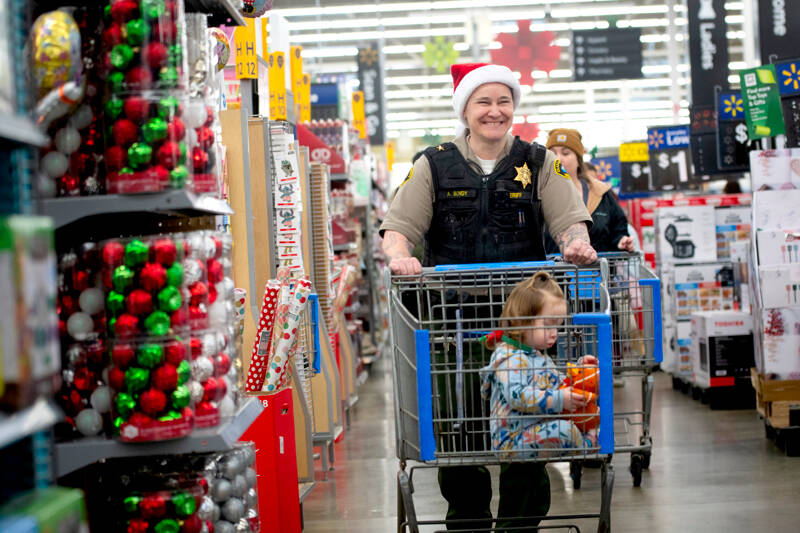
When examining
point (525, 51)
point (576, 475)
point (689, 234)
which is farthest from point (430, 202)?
point (525, 51)

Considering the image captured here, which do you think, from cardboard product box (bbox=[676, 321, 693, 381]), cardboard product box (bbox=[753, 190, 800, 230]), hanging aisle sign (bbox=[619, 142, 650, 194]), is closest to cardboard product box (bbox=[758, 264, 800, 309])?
cardboard product box (bbox=[753, 190, 800, 230])

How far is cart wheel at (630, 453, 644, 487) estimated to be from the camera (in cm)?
486

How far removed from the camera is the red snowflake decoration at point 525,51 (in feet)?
41.9

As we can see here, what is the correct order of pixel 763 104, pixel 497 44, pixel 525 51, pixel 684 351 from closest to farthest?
pixel 763 104, pixel 684 351, pixel 525 51, pixel 497 44

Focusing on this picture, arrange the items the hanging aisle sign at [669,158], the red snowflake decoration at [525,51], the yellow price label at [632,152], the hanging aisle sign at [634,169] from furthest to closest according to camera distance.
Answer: the yellow price label at [632,152], the hanging aisle sign at [634,169], the hanging aisle sign at [669,158], the red snowflake decoration at [525,51]

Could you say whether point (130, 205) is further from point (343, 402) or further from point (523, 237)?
point (343, 402)

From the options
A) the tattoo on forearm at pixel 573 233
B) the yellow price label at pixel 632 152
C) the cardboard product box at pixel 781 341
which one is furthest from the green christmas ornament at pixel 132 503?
the yellow price label at pixel 632 152

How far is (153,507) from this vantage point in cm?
243

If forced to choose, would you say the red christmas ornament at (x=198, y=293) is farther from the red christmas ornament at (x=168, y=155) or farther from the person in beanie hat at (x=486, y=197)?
the person in beanie hat at (x=486, y=197)

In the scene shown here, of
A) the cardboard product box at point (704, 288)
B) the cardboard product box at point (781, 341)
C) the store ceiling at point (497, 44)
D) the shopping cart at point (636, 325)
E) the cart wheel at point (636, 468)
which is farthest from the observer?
the store ceiling at point (497, 44)

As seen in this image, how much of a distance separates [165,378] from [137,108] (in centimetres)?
61

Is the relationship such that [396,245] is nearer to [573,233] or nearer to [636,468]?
[573,233]

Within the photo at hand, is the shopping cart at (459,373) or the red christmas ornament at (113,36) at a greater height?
the red christmas ornament at (113,36)

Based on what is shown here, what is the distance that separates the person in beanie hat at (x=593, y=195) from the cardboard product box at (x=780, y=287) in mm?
808
